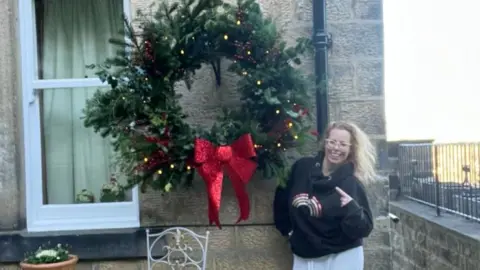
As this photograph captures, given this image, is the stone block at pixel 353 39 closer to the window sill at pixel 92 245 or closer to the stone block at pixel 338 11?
the stone block at pixel 338 11

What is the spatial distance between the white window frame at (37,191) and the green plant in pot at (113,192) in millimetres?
41

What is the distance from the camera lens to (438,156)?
305 inches

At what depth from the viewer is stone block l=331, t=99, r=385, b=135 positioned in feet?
12.7

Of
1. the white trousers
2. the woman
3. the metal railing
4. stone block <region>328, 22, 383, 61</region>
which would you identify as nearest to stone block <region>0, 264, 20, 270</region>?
the woman

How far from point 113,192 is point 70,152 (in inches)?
16.6

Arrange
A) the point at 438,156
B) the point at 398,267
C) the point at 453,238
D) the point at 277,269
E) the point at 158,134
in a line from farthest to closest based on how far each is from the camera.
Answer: the point at 398,267
the point at 438,156
the point at 453,238
the point at 277,269
the point at 158,134

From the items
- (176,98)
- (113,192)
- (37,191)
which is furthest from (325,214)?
(37,191)

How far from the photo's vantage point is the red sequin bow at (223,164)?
3.38 metres

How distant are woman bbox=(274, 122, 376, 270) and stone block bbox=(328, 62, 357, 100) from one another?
426 millimetres

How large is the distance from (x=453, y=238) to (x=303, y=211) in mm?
Result: 3731

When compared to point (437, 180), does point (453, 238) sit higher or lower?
lower

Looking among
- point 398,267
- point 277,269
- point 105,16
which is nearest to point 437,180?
point 398,267

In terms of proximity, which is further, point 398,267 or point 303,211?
→ point 398,267

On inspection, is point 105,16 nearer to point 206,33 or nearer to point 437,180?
point 206,33
